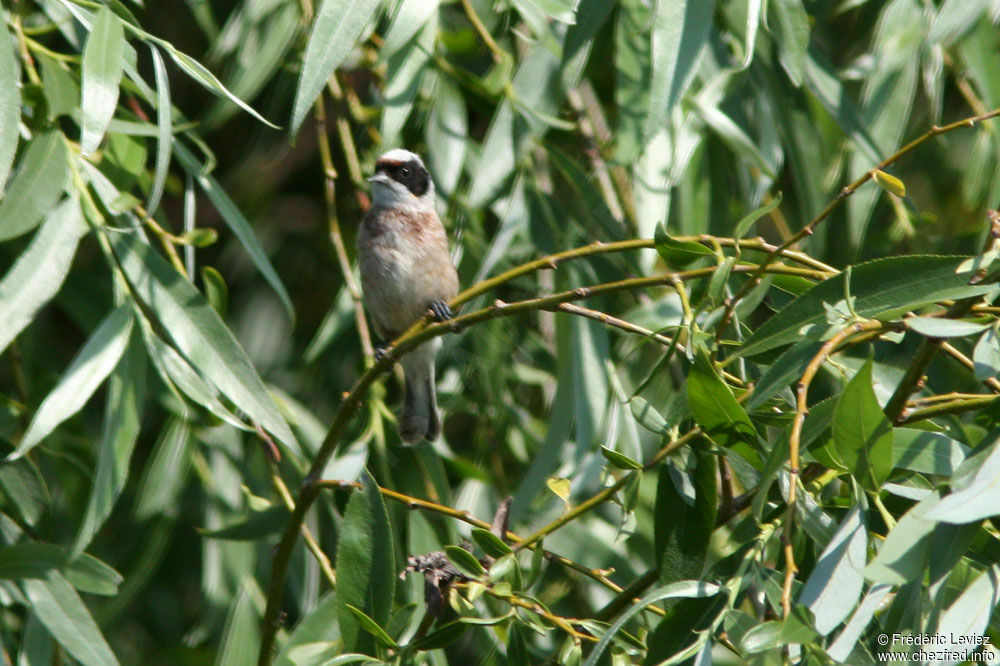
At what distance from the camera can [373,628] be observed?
5.26 feet

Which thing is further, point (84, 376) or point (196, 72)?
point (84, 376)

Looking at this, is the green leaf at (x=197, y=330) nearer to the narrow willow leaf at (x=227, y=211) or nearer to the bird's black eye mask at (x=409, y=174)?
the narrow willow leaf at (x=227, y=211)

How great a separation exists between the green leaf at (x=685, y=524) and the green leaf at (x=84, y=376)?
1.12 m

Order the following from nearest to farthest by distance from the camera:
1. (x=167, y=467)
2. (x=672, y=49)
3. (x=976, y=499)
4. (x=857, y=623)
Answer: (x=976, y=499), (x=857, y=623), (x=672, y=49), (x=167, y=467)

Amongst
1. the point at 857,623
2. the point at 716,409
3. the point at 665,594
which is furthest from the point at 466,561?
the point at 857,623

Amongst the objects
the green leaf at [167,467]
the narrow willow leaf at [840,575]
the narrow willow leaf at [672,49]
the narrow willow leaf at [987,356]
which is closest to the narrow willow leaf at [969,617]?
the narrow willow leaf at [840,575]

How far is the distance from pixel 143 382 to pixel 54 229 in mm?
350

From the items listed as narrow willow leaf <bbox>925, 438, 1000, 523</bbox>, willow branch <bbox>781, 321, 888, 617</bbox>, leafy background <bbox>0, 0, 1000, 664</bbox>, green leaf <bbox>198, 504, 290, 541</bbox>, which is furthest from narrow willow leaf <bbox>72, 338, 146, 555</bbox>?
narrow willow leaf <bbox>925, 438, 1000, 523</bbox>

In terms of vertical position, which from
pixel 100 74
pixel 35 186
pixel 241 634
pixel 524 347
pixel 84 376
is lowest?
pixel 241 634

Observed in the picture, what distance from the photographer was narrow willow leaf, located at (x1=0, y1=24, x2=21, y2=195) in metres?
1.85

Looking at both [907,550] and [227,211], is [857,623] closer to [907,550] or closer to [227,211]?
[907,550]

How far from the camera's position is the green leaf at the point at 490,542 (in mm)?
1550

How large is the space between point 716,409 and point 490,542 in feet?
1.21

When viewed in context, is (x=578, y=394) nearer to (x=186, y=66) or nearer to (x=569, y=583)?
(x=569, y=583)
